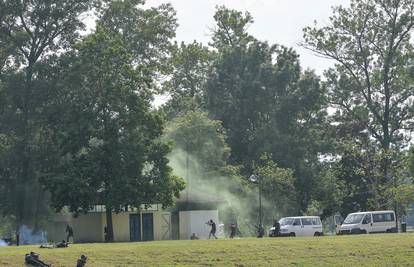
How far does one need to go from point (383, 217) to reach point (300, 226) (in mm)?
7320

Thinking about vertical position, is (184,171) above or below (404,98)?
below

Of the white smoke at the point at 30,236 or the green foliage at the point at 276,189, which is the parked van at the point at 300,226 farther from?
the white smoke at the point at 30,236

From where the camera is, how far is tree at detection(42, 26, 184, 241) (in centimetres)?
6050

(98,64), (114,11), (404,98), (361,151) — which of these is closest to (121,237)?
(98,64)

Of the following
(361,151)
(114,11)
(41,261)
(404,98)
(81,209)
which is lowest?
(41,261)

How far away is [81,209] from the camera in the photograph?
2398 inches

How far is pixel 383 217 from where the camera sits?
6256 cm

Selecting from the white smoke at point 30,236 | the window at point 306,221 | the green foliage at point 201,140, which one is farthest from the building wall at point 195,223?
the green foliage at point 201,140

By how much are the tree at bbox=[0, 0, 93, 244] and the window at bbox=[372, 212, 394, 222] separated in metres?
29.4

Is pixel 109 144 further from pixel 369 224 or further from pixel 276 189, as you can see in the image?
pixel 276 189

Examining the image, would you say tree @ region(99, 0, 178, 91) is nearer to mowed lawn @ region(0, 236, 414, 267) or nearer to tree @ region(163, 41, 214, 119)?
tree @ region(163, 41, 214, 119)

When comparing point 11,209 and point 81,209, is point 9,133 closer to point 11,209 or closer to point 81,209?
point 11,209

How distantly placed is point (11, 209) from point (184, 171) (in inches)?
654

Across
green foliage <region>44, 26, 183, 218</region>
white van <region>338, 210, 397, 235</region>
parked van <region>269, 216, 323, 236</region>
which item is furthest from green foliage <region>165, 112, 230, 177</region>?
parked van <region>269, 216, 323, 236</region>
